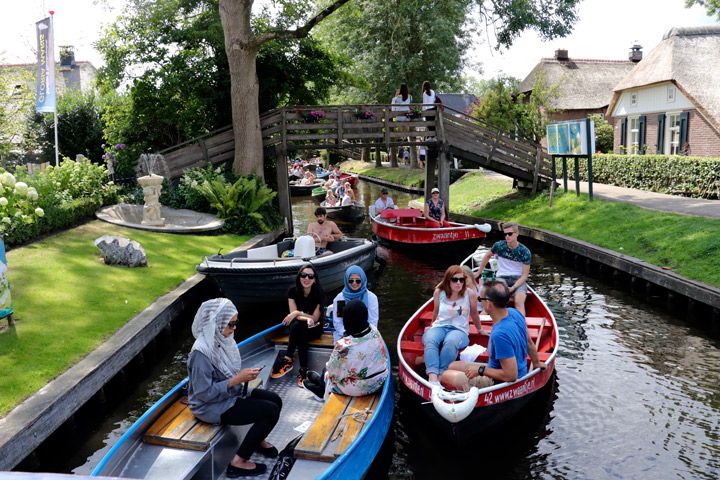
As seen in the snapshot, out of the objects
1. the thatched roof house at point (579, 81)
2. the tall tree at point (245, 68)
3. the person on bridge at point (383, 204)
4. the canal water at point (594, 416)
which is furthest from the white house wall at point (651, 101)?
the canal water at point (594, 416)

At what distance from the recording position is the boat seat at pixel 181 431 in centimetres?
580

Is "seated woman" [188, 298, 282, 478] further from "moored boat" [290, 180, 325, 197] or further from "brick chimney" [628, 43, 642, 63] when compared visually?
"brick chimney" [628, 43, 642, 63]

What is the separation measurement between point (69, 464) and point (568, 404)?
6.13 meters

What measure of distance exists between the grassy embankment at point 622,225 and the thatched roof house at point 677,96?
29.5 ft

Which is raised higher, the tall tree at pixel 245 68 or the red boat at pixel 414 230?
the tall tree at pixel 245 68

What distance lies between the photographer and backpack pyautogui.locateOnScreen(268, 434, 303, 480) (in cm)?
568

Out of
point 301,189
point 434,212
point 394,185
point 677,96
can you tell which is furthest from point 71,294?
point 394,185

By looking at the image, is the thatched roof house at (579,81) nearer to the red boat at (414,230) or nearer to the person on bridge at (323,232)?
the red boat at (414,230)

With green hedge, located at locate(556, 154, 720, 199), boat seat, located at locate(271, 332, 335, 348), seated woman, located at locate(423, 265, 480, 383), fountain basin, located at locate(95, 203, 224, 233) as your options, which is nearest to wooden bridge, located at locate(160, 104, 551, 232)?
fountain basin, located at locate(95, 203, 224, 233)

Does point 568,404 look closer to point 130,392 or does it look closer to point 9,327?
point 130,392

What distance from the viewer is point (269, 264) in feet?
38.4

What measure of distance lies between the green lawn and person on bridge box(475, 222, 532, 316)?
5.77 metres

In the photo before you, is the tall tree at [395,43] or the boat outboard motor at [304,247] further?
the tall tree at [395,43]

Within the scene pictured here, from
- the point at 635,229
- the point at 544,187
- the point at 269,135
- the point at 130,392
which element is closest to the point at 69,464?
the point at 130,392
